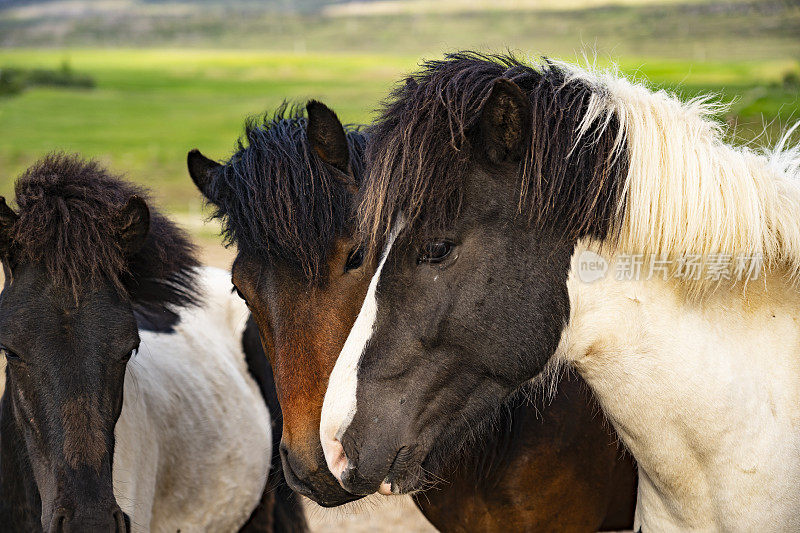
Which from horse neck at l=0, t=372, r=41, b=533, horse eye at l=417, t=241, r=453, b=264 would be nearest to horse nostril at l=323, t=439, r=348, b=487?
horse eye at l=417, t=241, r=453, b=264

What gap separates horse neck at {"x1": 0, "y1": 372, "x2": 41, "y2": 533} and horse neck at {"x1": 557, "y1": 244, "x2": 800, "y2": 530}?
230 cm

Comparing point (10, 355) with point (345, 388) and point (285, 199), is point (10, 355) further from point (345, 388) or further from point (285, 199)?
point (345, 388)

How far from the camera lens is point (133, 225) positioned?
2.83 m

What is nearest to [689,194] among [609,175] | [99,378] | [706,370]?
[609,175]

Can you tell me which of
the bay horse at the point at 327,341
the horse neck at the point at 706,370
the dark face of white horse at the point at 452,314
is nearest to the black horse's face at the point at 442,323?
the dark face of white horse at the point at 452,314

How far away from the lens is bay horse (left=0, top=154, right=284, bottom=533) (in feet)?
8.46

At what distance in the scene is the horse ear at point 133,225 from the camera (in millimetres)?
2766

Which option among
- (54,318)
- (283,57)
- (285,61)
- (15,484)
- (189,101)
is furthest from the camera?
(283,57)

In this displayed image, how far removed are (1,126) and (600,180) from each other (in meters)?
34.1

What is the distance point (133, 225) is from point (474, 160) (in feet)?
4.97

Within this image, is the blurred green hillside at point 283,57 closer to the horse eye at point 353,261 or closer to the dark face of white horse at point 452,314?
the horse eye at point 353,261

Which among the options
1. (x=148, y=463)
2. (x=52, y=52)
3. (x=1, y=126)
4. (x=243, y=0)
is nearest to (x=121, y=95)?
(x=1, y=126)

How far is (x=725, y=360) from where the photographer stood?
2.10 meters

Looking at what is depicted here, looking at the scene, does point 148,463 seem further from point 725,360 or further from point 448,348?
point 725,360
